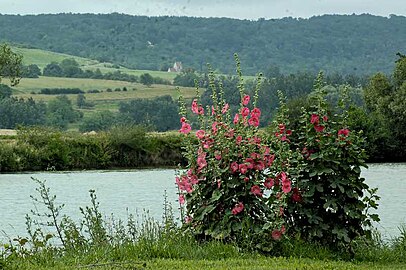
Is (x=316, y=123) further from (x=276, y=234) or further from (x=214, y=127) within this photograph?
(x=276, y=234)

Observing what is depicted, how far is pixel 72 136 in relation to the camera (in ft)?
177

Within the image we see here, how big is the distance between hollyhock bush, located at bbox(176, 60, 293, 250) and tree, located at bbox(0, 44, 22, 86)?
52583 millimetres

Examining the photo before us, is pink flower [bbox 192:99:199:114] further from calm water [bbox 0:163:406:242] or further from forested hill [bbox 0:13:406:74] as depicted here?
forested hill [bbox 0:13:406:74]

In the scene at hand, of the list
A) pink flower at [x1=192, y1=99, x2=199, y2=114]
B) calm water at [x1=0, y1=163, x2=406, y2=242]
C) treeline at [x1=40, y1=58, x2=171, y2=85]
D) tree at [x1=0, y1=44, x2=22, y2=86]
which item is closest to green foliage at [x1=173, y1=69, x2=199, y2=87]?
treeline at [x1=40, y1=58, x2=171, y2=85]

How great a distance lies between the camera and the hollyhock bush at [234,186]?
11.9m

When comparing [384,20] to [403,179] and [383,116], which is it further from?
[403,179]

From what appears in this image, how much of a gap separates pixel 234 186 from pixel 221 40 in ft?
435

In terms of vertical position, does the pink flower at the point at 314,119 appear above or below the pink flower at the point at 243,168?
above

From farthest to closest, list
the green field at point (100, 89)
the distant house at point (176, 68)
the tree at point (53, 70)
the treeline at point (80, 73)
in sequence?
the distant house at point (176, 68), the tree at point (53, 70), the treeline at point (80, 73), the green field at point (100, 89)

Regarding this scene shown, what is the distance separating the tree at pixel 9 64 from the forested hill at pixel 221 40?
1988 inches

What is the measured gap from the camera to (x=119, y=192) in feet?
121

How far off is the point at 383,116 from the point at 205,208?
50253mm

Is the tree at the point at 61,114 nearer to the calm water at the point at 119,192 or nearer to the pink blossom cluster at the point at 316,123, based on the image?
the calm water at the point at 119,192

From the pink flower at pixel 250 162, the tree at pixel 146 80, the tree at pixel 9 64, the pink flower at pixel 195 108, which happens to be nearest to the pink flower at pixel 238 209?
the pink flower at pixel 250 162
